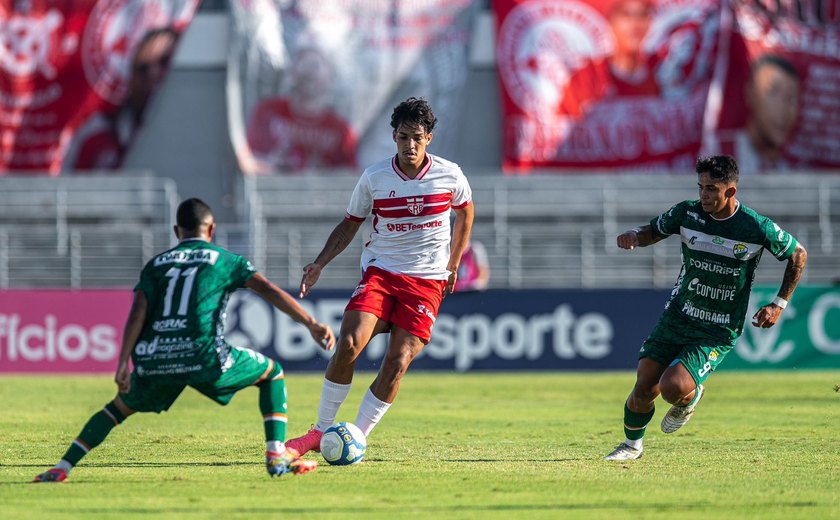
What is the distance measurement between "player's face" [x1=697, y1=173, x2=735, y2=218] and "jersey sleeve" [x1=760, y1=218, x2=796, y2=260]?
0.35 meters

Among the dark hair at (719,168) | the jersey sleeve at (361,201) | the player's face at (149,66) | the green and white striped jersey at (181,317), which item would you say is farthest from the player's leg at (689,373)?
the player's face at (149,66)

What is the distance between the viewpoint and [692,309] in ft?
32.2

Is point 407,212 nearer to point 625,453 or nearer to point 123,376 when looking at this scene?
point 625,453

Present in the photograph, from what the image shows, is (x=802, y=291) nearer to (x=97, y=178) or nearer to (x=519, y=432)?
(x=519, y=432)

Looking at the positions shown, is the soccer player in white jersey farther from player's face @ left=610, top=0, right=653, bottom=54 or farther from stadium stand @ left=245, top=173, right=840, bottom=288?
player's face @ left=610, top=0, right=653, bottom=54

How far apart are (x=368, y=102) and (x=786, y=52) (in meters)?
9.45

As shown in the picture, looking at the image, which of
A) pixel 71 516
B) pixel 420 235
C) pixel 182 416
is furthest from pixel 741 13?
pixel 71 516

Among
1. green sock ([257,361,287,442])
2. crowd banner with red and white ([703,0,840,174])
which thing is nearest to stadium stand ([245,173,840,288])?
crowd banner with red and white ([703,0,840,174])

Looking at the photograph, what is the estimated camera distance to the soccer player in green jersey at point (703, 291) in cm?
957

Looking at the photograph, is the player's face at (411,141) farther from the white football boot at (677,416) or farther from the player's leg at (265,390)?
the white football boot at (677,416)

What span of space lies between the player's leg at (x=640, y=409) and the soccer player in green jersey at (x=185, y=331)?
2.74 m

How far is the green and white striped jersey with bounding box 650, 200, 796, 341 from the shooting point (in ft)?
31.6

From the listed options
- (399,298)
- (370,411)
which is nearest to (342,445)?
(370,411)

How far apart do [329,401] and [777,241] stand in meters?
3.41
